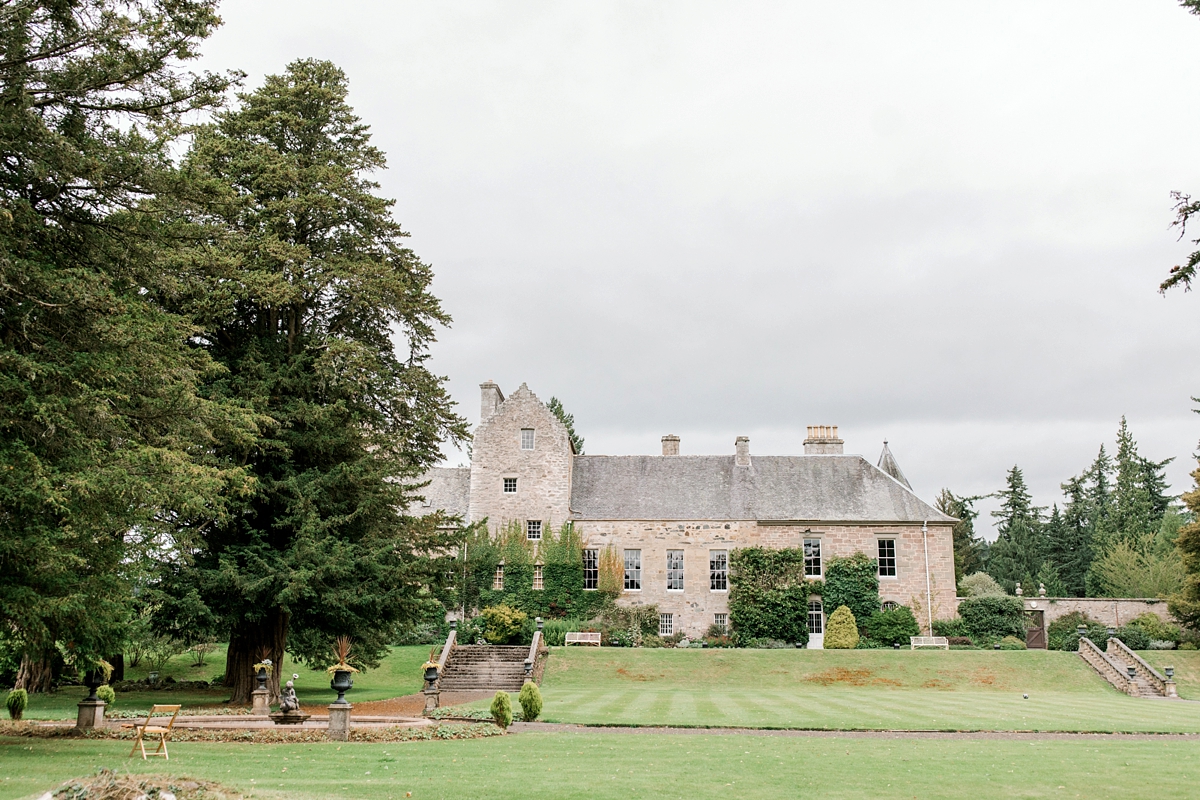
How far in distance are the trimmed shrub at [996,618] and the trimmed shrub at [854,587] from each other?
12.3 feet

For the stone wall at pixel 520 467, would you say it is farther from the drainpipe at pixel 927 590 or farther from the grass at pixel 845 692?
the drainpipe at pixel 927 590

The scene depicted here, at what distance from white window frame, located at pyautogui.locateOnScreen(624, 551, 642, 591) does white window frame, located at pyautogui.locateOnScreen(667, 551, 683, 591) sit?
123cm

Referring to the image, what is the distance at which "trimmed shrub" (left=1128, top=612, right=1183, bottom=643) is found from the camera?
34.1 meters

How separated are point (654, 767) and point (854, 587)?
27.9m

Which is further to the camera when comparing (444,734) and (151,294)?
(151,294)

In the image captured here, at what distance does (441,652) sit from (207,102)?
22.0m

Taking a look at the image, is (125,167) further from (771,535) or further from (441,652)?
(771,535)

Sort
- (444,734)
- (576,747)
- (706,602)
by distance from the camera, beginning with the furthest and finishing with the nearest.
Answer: (706,602) < (444,734) < (576,747)

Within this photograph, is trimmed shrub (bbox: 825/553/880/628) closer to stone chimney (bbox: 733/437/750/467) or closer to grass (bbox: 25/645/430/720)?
stone chimney (bbox: 733/437/750/467)

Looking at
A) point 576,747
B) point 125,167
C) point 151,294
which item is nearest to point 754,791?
point 576,747

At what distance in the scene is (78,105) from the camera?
1380 cm

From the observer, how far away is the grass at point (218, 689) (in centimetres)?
2166

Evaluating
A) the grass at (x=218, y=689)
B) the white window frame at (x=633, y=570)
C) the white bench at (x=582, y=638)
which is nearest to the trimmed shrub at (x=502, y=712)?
the grass at (x=218, y=689)

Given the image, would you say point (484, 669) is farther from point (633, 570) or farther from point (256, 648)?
point (633, 570)
